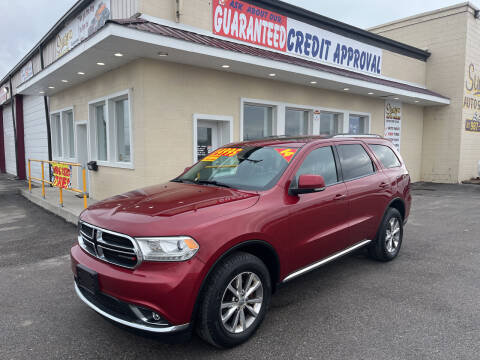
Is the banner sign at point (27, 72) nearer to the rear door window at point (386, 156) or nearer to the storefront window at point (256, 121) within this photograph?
the storefront window at point (256, 121)

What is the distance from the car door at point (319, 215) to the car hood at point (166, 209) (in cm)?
58

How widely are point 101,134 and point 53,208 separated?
2.42 meters

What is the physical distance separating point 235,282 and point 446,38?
54.9ft

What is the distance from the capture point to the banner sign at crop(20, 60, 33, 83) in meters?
14.3

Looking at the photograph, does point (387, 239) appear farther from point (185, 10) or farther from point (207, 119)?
point (185, 10)

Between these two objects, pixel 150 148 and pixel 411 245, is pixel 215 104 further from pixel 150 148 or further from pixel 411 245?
pixel 411 245

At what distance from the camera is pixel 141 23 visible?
21.9 ft

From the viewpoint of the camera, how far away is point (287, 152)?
3.78 meters

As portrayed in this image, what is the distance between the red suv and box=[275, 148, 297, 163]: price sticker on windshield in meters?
0.01

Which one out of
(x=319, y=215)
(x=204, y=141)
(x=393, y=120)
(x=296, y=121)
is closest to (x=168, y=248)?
(x=319, y=215)

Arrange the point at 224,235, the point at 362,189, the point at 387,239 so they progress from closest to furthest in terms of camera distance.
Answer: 1. the point at 224,235
2. the point at 362,189
3. the point at 387,239

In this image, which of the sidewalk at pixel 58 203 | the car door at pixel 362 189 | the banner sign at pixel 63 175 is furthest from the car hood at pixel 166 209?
the banner sign at pixel 63 175

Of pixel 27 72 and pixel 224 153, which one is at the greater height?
pixel 27 72

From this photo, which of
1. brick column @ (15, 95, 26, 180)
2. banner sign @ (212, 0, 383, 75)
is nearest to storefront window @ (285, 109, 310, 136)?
banner sign @ (212, 0, 383, 75)
